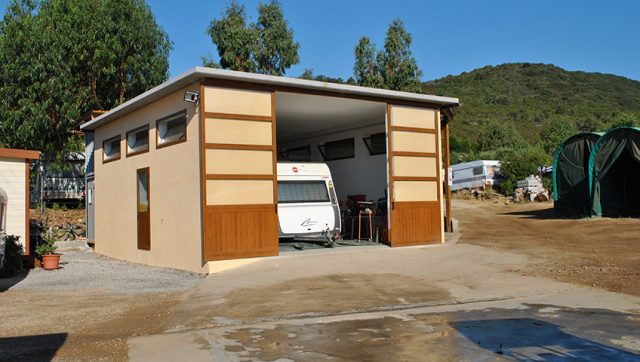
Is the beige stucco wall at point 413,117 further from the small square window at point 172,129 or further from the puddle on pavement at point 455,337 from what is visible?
the puddle on pavement at point 455,337

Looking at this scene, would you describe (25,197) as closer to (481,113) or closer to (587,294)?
(587,294)

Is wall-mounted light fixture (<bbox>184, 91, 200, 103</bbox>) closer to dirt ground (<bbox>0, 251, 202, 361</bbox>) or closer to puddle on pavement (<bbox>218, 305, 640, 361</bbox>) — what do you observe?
dirt ground (<bbox>0, 251, 202, 361</bbox>)

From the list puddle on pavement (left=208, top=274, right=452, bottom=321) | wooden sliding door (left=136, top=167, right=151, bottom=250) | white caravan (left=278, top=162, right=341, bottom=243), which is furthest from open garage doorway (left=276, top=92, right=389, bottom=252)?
puddle on pavement (left=208, top=274, right=452, bottom=321)

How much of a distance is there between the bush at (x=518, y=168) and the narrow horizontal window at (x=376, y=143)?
1861 centimetres

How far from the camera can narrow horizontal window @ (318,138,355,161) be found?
60.3 ft

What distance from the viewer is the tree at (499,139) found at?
185 ft

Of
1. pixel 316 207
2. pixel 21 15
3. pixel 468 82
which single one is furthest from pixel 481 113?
pixel 316 207

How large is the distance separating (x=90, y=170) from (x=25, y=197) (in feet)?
17.0

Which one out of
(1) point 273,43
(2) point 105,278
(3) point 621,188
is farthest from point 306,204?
(1) point 273,43

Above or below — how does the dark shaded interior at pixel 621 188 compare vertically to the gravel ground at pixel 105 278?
above

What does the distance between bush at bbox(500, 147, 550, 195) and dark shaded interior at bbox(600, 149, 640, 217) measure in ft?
40.4

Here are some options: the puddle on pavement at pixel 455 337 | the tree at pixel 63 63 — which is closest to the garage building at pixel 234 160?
the puddle on pavement at pixel 455 337

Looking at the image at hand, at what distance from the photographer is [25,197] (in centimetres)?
1463

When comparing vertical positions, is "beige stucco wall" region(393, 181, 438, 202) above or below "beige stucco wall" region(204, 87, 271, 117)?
below
